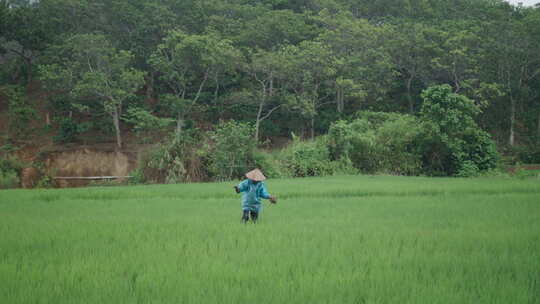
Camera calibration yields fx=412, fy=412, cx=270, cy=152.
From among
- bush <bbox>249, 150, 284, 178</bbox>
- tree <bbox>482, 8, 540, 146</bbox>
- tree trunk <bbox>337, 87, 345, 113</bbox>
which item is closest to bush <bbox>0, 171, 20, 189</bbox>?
bush <bbox>249, 150, 284, 178</bbox>

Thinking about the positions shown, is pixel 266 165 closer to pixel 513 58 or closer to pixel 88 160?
pixel 88 160

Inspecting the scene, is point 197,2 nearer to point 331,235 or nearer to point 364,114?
point 364,114

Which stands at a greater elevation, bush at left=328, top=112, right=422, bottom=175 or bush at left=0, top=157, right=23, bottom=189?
bush at left=328, top=112, right=422, bottom=175

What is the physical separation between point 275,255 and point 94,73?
26097 mm

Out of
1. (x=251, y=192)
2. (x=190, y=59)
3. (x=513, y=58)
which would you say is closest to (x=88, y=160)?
(x=190, y=59)

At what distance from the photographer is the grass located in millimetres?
3305

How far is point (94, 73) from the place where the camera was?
88.6 feet

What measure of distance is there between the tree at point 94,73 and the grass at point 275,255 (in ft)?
65.7

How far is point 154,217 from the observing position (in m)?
7.55

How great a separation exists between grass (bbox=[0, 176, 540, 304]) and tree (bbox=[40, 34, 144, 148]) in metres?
20.0

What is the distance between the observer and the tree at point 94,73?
2700cm

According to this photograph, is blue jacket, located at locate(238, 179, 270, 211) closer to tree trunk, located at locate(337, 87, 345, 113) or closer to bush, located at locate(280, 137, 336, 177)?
bush, located at locate(280, 137, 336, 177)

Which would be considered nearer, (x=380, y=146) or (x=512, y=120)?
(x=380, y=146)

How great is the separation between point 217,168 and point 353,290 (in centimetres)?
1555
